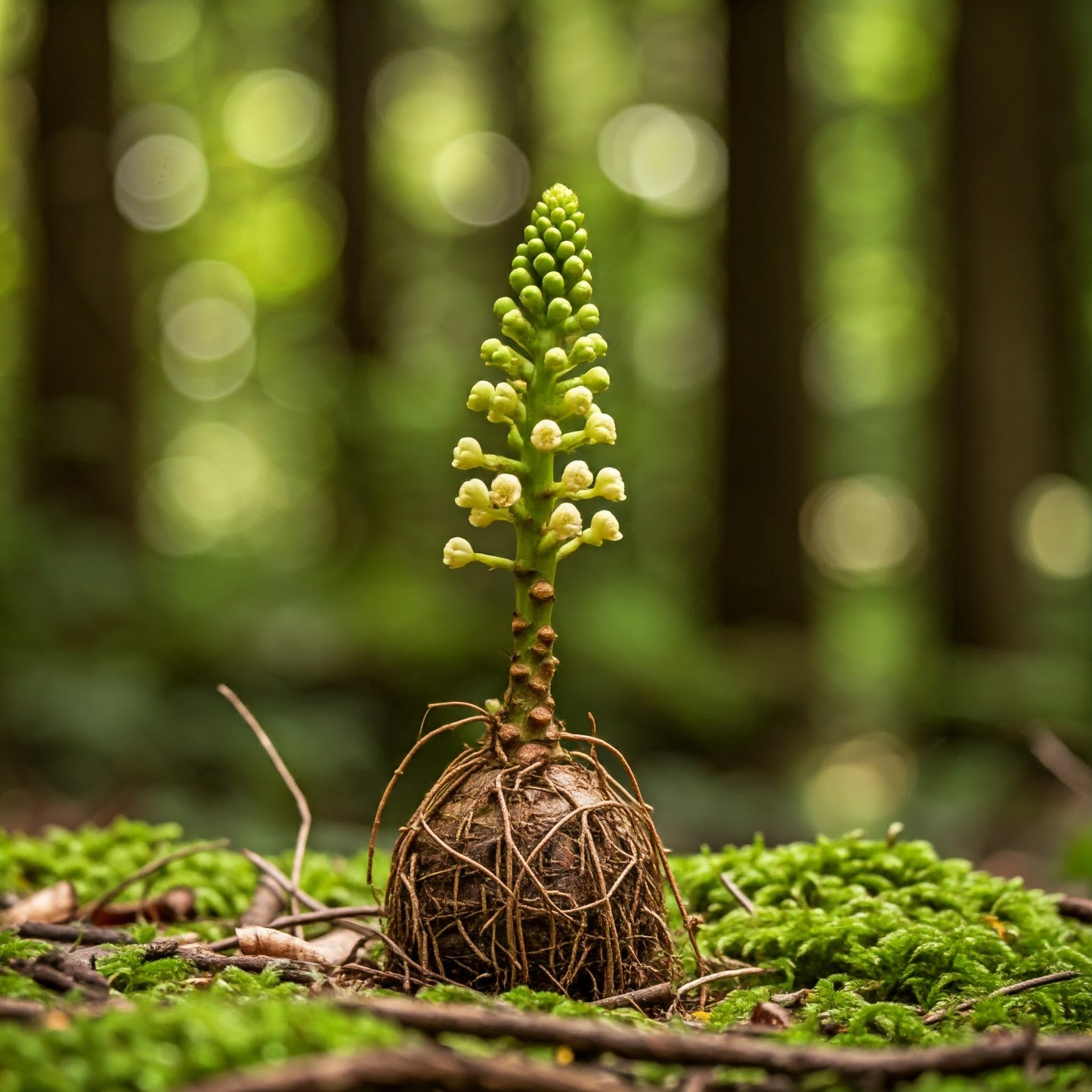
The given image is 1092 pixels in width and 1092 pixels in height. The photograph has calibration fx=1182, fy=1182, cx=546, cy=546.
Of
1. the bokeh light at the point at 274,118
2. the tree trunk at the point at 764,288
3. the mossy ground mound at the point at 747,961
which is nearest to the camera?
the mossy ground mound at the point at 747,961

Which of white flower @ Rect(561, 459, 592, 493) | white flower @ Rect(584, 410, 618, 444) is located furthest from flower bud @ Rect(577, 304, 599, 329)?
white flower @ Rect(561, 459, 592, 493)

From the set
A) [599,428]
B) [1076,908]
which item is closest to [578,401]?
[599,428]

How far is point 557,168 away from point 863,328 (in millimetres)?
8950

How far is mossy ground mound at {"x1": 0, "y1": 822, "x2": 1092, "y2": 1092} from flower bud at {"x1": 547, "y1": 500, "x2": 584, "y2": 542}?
1.04 metres

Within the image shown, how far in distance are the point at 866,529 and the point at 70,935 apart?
109ft

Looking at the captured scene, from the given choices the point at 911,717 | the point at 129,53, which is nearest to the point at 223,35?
the point at 129,53

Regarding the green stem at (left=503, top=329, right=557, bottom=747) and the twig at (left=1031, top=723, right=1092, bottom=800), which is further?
the twig at (left=1031, top=723, right=1092, bottom=800)

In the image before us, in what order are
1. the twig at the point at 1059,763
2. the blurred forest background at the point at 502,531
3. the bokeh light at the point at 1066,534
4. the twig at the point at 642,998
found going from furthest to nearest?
the bokeh light at the point at 1066,534
the blurred forest background at the point at 502,531
the twig at the point at 1059,763
the twig at the point at 642,998

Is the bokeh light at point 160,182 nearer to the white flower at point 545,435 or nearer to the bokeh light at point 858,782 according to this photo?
the bokeh light at point 858,782

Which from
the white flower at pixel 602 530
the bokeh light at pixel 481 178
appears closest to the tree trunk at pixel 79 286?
the bokeh light at pixel 481 178

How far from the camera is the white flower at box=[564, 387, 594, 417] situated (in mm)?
2852

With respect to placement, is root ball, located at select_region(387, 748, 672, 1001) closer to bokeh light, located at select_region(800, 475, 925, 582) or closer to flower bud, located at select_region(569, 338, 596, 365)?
flower bud, located at select_region(569, 338, 596, 365)

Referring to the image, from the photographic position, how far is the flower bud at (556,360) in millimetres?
2848

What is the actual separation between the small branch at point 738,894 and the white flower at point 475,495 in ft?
4.66
